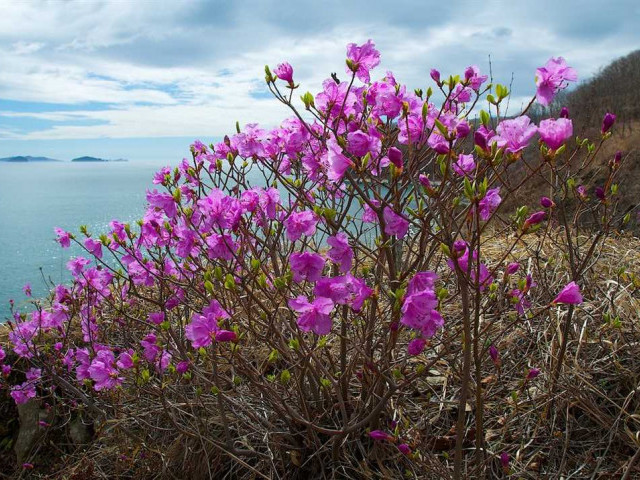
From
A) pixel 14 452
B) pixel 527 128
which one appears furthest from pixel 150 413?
pixel 527 128

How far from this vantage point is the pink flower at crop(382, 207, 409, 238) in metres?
1.67

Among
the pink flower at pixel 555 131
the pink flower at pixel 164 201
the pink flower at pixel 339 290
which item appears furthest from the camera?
the pink flower at pixel 164 201

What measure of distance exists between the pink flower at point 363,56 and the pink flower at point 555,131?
0.85 meters

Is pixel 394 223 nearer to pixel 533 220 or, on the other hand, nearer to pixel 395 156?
pixel 395 156

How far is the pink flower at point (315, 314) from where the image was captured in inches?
57.6

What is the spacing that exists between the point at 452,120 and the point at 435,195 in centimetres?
43

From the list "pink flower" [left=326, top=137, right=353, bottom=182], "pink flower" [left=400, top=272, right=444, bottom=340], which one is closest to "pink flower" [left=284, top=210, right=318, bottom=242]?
"pink flower" [left=326, top=137, right=353, bottom=182]

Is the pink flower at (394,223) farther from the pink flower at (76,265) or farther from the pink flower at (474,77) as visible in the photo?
the pink flower at (76,265)

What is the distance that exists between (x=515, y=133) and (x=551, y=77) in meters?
0.41

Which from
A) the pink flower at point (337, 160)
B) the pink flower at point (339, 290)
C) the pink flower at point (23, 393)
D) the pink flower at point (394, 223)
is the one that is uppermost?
the pink flower at point (337, 160)

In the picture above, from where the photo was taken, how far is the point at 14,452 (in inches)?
143

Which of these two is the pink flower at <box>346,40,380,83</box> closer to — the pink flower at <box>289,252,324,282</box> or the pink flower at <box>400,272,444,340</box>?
the pink flower at <box>289,252,324,282</box>

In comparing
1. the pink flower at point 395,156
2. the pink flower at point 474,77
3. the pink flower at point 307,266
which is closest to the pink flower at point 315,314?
the pink flower at point 307,266

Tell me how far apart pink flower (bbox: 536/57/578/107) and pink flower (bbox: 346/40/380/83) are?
64 centimetres
